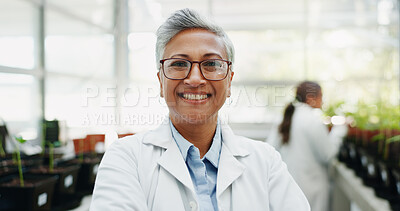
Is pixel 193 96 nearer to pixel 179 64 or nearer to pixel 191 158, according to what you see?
pixel 179 64

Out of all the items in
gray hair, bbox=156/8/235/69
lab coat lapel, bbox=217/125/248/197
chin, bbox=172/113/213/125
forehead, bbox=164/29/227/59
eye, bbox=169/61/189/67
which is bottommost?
lab coat lapel, bbox=217/125/248/197

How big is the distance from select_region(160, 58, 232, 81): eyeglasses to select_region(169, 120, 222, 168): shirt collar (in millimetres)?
195

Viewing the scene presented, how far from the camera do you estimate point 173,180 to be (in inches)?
38.3

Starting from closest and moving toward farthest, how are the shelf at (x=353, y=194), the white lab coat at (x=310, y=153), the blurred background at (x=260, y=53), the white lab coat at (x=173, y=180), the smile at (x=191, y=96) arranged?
1. the white lab coat at (x=173, y=180)
2. the smile at (x=191, y=96)
3. the shelf at (x=353, y=194)
4. the white lab coat at (x=310, y=153)
5. the blurred background at (x=260, y=53)

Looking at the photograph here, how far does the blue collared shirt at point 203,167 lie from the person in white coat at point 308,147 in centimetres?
189

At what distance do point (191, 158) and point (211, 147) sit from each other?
0.27 feet

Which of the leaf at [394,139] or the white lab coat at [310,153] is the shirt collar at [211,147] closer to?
the leaf at [394,139]

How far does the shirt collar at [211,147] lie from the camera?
3.45 ft

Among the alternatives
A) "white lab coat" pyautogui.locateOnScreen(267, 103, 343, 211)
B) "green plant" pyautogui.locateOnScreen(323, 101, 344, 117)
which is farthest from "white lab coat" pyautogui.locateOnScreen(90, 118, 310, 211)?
"green plant" pyautogui.locateOnScreen(323, 101, 344, 117)

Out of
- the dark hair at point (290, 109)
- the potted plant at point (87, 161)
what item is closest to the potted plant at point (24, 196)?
the potted plant at point (87, 161)

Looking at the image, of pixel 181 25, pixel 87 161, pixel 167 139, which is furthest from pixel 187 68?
pixel 87 161

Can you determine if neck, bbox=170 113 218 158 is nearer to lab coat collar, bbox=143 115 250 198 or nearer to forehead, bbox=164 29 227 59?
lab coat collar, bbox=143 115 250 198

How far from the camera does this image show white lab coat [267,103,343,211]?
9.20ft

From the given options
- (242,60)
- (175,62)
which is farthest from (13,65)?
(242,60)
